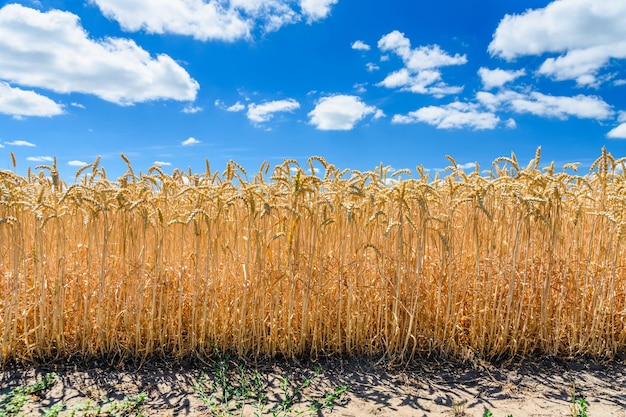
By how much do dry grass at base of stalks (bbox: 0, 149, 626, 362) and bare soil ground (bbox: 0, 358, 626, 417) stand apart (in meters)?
0.12

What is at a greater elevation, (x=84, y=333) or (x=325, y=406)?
(x=84, y=333)

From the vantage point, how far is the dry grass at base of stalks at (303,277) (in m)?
2.73

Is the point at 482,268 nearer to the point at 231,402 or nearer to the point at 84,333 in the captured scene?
the point at 231,402

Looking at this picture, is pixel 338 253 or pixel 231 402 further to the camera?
pixel 338 253

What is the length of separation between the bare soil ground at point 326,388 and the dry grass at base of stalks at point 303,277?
0.39 feet

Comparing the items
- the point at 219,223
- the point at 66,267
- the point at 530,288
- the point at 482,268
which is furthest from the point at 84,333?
the point at 530,288

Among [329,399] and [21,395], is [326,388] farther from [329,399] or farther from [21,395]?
[21,395]

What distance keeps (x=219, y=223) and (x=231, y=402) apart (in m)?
1.04

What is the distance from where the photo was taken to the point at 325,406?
7.66 ft

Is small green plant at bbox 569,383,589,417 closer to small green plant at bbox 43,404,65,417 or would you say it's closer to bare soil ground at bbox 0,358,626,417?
bare soil ground at bbox 0,358,626,417

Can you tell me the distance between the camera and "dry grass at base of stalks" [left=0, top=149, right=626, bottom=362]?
2.73m

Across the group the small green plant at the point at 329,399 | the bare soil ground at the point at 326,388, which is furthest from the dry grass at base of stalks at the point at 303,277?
the small green plant at the point at 329,399

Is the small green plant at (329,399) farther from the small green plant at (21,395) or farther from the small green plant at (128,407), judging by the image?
the small green plant at (21,395)

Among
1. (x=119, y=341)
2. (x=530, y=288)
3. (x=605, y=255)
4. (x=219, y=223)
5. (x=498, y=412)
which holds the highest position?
(x=219, y=223)
